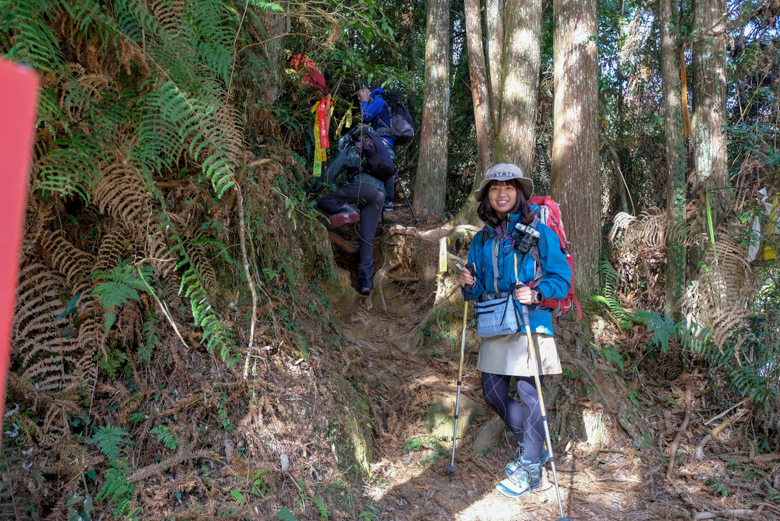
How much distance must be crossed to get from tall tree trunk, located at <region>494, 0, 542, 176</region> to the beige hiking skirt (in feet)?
9.71

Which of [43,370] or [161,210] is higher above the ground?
[161,210]

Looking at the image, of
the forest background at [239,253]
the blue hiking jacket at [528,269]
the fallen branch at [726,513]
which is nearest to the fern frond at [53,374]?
the forest background at [239,253]

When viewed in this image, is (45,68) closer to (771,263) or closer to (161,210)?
(161,210)

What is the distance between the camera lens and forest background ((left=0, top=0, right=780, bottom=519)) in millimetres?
3068

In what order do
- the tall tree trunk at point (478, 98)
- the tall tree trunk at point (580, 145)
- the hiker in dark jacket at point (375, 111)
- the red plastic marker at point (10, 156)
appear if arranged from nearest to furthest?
1. the red plastic marker at point (10, 156)
2. the tall tree trunk at point (580, 145)
3. the hiker in dark jacket at point (375, 111)
4. the tall tree trunk at point (478, 98)

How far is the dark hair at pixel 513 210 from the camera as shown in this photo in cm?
466

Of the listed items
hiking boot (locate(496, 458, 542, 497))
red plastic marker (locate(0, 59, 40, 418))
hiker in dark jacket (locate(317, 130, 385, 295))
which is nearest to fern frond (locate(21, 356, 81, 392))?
red plastic marker (locate(0, 59, 40, 418))

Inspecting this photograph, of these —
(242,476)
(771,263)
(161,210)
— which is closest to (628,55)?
(771,263)

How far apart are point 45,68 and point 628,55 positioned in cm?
908

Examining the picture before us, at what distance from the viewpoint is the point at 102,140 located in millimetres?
3266

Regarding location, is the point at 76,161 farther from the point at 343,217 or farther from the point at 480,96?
the point at 480,96

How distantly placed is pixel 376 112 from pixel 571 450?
4.97 m

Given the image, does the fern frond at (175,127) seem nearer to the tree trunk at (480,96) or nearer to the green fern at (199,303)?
the green fern at (199,303)

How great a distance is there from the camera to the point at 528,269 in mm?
4605
